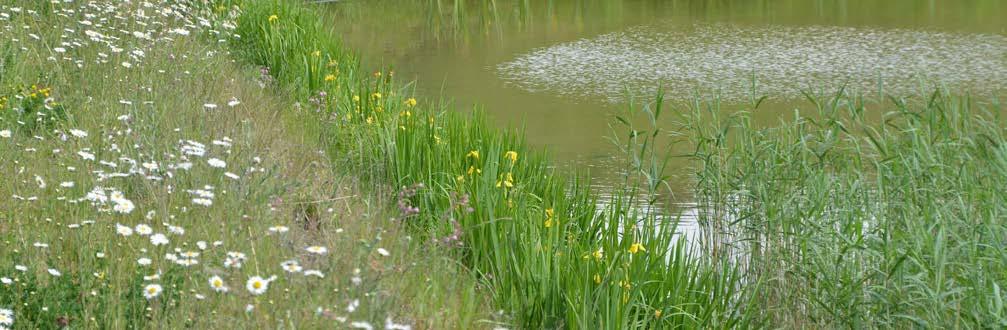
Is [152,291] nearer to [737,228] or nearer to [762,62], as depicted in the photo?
[737,228]

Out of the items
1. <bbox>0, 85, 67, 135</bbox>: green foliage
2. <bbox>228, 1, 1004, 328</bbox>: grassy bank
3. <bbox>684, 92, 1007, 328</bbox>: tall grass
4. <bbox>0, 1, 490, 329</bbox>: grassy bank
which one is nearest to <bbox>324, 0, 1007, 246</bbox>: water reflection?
<bbox>684, 92, 1007, 328</bbox>: tall grass

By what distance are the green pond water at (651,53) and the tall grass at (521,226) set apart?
1211mm

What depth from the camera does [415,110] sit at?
18.3 feet

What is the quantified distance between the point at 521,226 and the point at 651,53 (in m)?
6.96

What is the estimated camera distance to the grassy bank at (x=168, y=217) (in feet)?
7.98

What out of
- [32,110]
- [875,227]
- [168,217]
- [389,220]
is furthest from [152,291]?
[875,227]

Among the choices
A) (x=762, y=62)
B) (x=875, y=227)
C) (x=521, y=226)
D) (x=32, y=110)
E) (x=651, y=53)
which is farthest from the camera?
(x=651, y=53)

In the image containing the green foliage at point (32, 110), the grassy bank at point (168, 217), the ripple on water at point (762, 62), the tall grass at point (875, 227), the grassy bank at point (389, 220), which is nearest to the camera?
the grassy bank at point (168, 217)

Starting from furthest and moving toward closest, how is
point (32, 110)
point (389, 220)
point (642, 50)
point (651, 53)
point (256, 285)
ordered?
point (642, 50)
point (651, 53)
point (32, 110)
point (389, 220)
point (256, 285)

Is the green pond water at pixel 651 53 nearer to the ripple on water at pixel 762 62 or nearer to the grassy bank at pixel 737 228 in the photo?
the ripple on water at pixel 762 62

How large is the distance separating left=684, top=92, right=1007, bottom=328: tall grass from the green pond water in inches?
63.6

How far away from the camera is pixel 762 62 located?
9891 millimetres

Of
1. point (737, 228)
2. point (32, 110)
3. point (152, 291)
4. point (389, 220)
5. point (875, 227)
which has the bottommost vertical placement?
point (737, 228)

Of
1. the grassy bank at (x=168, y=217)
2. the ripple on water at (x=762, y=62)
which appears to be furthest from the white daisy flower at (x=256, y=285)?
the ripple on water at (x=762, y=62)
